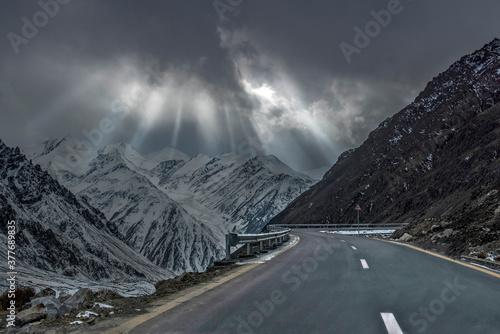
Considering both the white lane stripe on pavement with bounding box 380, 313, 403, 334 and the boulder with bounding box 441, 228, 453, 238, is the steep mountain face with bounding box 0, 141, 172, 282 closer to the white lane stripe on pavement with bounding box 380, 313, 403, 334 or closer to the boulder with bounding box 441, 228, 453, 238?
the boulder with bounding box 441, 228, 453, 238

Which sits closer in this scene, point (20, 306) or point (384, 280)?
point (20, 306)

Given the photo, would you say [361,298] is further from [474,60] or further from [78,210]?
[78,210]

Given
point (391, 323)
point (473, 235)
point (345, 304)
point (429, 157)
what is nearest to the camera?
point (391, 323)

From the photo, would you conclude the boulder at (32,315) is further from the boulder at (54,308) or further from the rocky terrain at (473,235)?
the rocky terrain at (473,235)

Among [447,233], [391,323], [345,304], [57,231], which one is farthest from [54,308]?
[57,231]

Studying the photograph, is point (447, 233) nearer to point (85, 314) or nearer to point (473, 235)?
point (473, 235)

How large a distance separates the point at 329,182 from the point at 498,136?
61936mm

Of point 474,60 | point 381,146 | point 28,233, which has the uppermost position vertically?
point 474,60

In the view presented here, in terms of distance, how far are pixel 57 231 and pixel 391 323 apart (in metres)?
149

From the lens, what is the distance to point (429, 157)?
71000 millimetres

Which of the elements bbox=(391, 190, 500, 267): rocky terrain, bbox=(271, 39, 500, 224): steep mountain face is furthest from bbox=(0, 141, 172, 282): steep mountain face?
bbox=(391, 190, 500, 267): rocky terrain

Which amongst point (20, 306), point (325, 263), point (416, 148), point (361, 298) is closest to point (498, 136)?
point (416, 148)

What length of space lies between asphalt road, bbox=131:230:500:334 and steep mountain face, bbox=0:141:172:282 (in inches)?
3193

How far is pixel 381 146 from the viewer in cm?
9912
